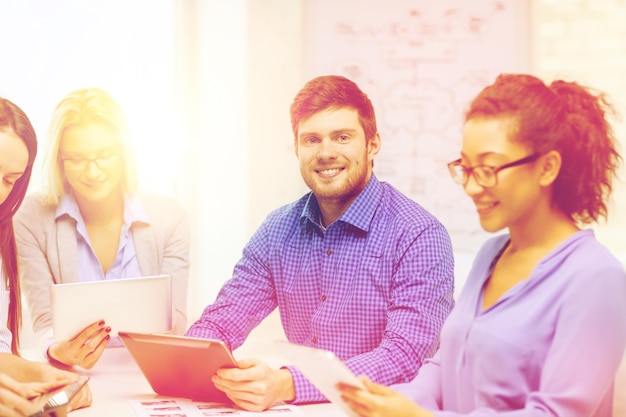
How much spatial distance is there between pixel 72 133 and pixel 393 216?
107 cm

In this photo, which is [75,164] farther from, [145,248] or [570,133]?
[570,133]

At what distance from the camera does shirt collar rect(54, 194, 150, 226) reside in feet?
7.91

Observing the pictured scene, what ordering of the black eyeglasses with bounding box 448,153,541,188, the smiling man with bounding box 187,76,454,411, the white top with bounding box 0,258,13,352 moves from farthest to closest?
the white top with bounding box 0,258,13,352, the smiling man with bounding box 187,76,454,411, the black eyeglasses with bounding box 448,153,541,188

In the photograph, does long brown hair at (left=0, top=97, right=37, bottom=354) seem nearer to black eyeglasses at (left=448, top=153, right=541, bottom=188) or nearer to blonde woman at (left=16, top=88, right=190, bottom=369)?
blonde woman at (left=16, top=88, right=190, bottom=369)

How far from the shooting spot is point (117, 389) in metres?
1.80

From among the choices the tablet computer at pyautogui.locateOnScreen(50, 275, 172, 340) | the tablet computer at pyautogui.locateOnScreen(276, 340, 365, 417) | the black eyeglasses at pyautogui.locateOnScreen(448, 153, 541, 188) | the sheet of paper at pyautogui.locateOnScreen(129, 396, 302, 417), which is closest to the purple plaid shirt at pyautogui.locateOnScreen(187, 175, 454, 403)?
the tablet computer at pyautogui.locateOnScreen(50, 275, 172, 340)

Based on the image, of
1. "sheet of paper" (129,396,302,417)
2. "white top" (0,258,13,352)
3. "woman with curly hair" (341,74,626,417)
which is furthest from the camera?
"white top" (0,258,13,352)

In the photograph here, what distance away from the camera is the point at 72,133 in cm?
246

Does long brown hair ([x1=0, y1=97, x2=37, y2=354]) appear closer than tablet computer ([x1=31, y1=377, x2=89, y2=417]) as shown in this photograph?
No

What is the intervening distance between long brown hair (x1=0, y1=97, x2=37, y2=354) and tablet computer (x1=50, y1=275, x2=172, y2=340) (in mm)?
279

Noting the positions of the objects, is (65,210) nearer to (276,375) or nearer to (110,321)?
(110,321)

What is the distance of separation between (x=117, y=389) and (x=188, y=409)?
291 millimetres

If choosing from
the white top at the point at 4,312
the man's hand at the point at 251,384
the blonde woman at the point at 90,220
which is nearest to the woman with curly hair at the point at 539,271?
the man's hand at the point at 251,384

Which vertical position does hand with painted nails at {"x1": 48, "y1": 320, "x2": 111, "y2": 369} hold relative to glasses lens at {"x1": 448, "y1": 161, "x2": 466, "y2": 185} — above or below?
below
